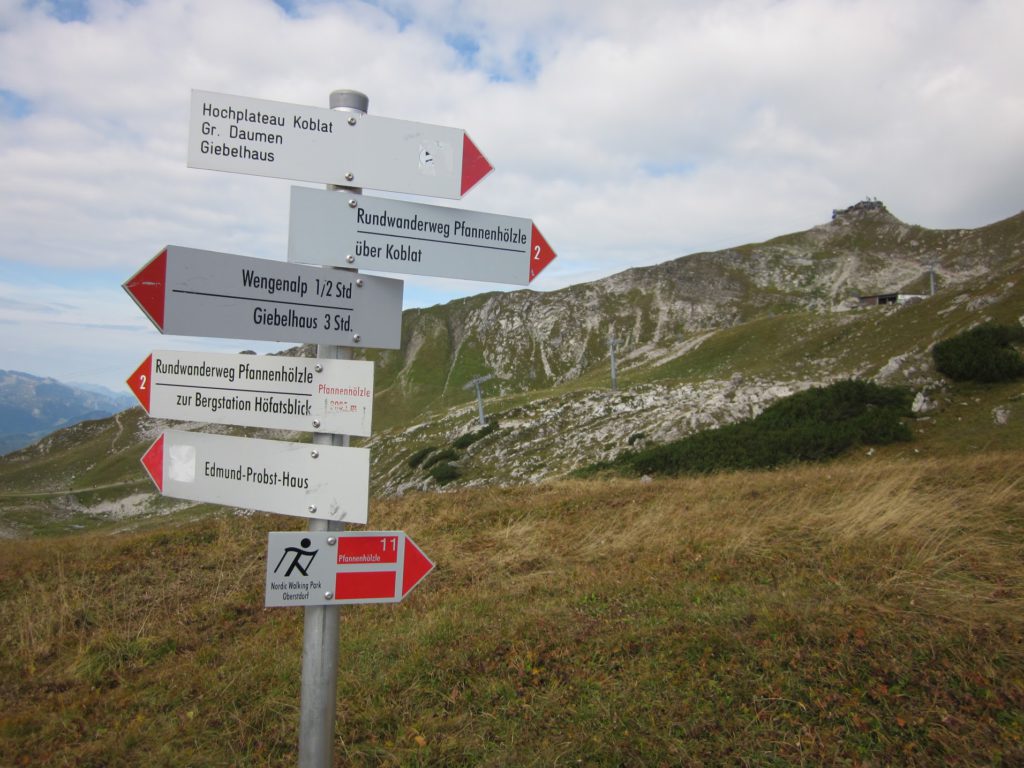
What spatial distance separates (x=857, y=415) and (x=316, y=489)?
21.1 metres

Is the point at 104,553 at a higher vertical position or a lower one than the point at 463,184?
lower

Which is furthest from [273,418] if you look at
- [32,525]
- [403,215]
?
[32,525]

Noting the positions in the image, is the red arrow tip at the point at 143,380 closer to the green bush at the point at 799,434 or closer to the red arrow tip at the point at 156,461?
the red arrow tip at the point at 156,461

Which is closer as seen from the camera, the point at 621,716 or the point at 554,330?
the point at 621,716

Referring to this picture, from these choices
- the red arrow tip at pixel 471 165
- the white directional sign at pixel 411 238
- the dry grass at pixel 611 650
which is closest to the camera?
the white directional sign at pixel 411 238

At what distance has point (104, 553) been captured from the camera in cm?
1075

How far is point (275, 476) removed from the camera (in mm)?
3305

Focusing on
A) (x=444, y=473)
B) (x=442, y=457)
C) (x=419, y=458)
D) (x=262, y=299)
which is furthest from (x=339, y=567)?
(x=419, y=458)

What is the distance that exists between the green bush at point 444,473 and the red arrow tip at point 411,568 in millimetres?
28521

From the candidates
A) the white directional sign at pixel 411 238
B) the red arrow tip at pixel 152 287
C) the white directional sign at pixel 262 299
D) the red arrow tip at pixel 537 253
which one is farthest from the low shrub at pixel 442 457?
the red arrow tip at pixel 152 287

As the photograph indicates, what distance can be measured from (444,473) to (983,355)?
23.4 metres

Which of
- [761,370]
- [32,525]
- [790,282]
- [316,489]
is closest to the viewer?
[316,489]

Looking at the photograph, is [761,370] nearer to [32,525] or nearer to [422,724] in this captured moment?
[422,724]

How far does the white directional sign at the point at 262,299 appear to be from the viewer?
10.3 feet
